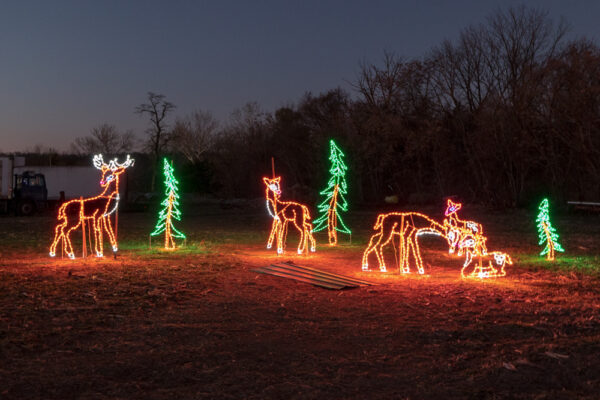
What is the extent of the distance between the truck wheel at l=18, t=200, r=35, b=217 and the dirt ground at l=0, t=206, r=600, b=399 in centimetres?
2062

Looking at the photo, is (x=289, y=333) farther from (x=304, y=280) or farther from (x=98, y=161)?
(x=98, y=161)

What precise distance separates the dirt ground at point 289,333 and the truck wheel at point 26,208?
20.6m

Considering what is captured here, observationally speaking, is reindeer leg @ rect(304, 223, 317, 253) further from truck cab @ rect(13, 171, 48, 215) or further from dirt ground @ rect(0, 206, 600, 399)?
truck cab @ rect(13, 171, 48, 215)

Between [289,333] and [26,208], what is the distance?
28205 mm

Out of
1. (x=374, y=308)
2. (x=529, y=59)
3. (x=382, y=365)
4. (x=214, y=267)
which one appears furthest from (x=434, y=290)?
(x=529, y=59)

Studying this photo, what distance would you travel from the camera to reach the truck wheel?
100 feet

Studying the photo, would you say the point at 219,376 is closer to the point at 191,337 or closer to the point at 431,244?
the point at 191,337

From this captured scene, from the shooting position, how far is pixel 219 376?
506 cm

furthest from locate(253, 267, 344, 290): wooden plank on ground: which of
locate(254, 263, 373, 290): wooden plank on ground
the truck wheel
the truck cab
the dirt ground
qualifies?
the truck cab

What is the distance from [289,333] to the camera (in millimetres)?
6512

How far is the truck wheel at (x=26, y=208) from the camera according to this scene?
30.5 meters

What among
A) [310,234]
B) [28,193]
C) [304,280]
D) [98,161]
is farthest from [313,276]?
[28,193]

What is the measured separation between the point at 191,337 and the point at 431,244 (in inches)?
433

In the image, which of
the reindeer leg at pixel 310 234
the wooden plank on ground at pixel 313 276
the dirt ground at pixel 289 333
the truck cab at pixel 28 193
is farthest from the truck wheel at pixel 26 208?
the wooden plank on ground at pixel 313 276
